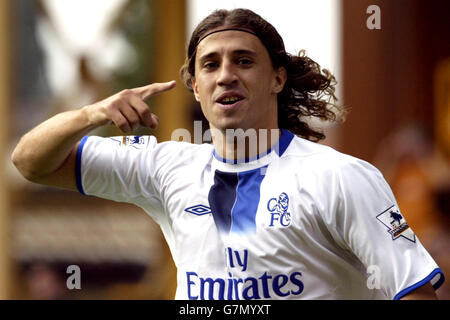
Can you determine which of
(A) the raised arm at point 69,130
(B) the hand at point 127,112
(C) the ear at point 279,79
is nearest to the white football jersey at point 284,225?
(A) the raised arm at point 69,130

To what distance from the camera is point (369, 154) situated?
1120 cm

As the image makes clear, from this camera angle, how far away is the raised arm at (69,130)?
3.62 m

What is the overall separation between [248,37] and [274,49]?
0.18 metres

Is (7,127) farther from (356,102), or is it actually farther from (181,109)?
(356,102)

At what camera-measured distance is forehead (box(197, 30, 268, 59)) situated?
3.93 meters

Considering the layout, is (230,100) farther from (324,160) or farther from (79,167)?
(79,167)

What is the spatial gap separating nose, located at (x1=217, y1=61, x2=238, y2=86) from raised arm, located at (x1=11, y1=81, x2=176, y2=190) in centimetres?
22

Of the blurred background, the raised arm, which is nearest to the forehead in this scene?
the raised arm

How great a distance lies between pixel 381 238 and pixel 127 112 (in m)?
1.21

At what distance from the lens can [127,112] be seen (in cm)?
360

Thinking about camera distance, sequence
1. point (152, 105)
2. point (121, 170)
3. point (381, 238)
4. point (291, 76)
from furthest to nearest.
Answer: point (152, 105) < point (291, 76) < point (121, 170) < point (381, 238)

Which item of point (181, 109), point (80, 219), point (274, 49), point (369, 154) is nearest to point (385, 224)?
point (274, 49)

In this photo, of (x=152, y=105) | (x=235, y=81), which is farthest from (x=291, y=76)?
(x=152, y=105)

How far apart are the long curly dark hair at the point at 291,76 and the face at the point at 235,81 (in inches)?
2.9
